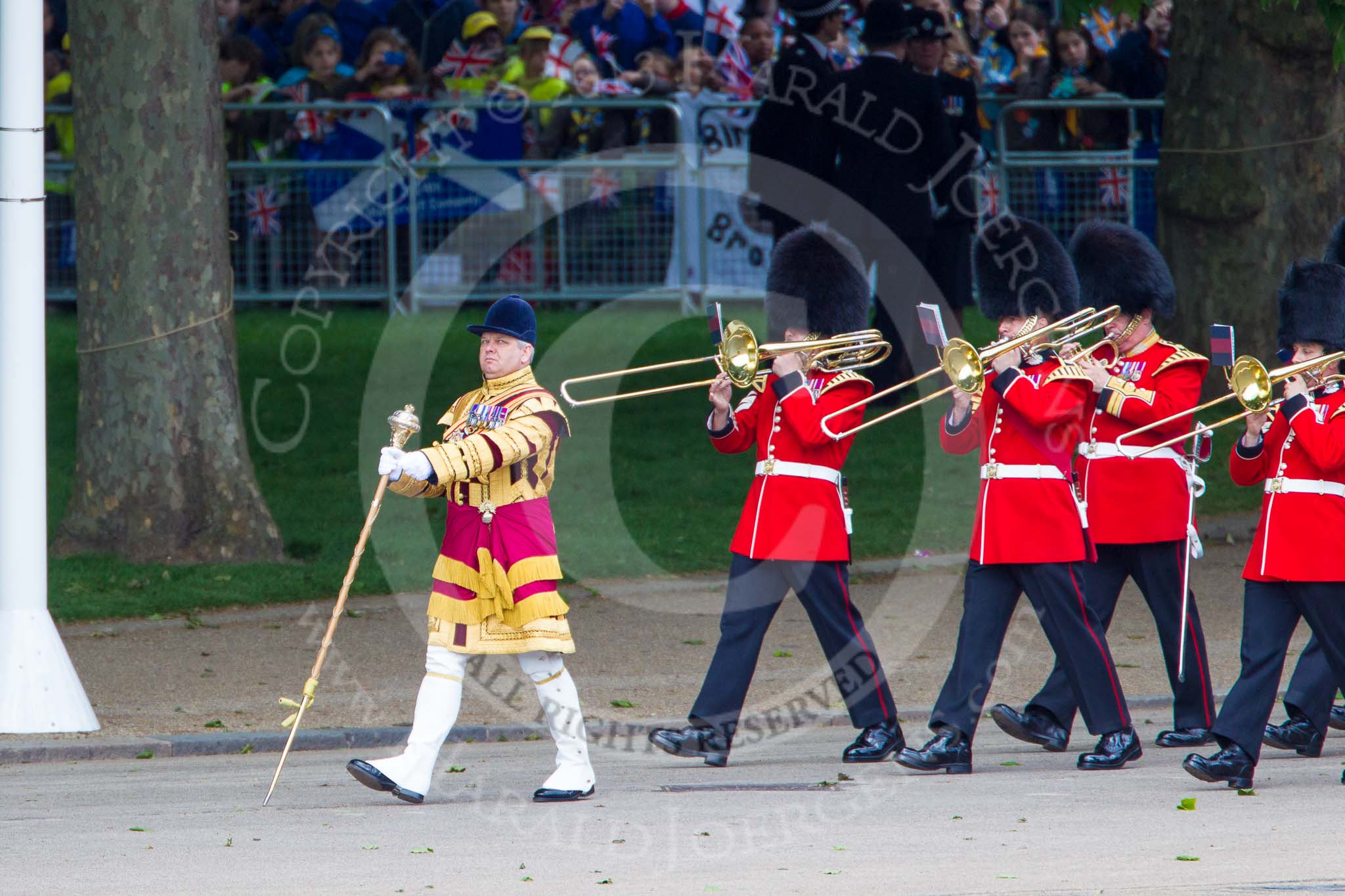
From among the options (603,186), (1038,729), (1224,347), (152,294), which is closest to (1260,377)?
(1224,347)

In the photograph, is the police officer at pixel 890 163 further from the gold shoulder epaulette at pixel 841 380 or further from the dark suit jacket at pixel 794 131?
the gold shoulder epaulette at pixel 841 380

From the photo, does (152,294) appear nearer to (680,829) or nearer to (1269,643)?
(680,829)

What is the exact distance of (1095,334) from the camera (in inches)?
611

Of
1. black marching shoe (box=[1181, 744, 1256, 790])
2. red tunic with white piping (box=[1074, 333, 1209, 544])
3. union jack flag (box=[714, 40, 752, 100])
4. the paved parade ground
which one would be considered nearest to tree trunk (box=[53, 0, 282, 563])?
the paved parade ground

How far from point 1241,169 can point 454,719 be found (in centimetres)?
810

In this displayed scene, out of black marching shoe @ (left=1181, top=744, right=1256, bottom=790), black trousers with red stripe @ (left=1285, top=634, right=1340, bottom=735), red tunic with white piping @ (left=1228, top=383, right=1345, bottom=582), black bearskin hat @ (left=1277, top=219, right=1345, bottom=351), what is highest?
black bearskin hat @ (left=1277, top=219, right=1345, bottom=351)

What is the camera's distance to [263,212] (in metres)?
15.7

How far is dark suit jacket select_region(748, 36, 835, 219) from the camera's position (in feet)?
42.1

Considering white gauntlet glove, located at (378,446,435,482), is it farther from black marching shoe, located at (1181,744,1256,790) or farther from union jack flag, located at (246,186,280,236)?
union jack flag, located at (246,186,280,236)

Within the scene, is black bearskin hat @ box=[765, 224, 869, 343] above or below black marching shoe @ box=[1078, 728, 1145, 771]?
above

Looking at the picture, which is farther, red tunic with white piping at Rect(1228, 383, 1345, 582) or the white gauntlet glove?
red tunic with white piping at Rect(1228, 383, 1345, 582)

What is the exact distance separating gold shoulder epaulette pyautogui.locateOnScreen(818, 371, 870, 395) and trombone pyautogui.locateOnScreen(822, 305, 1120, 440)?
0.28 ft

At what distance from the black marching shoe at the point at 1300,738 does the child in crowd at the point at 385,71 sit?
32.0ft

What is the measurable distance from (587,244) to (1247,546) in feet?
20.4
